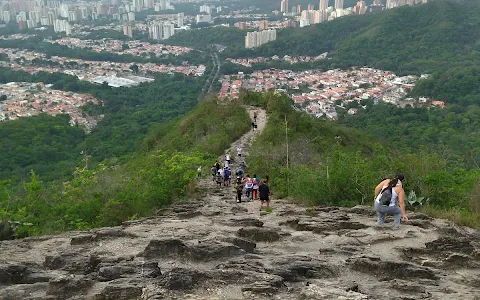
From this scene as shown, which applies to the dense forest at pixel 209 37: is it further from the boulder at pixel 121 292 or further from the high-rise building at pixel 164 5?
the boulder at pixel 121 292

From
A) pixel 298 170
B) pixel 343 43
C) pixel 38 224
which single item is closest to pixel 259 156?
pixel 298 170

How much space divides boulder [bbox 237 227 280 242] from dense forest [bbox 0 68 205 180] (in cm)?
2216

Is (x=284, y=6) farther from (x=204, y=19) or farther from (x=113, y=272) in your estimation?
(x=113, y=272)

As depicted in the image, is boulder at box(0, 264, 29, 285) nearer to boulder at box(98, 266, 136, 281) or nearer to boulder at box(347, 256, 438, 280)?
boulder at box(98, 266, 136, 281)

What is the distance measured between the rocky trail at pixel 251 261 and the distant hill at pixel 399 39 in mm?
64314

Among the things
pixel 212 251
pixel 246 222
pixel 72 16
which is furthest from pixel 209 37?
pixel 212 251

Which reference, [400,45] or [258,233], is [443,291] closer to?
[258,233]

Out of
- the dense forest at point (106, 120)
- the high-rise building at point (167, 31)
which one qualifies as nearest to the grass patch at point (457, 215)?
the dense forest at point (106, 120)

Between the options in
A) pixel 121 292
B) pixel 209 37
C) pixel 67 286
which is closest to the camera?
pixel 121 292

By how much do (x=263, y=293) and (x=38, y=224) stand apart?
6.88m

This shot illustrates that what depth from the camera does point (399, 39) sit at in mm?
81375

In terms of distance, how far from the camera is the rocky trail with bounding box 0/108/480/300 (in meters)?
5.07

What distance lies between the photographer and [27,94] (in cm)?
5862

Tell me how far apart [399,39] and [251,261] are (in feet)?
273
